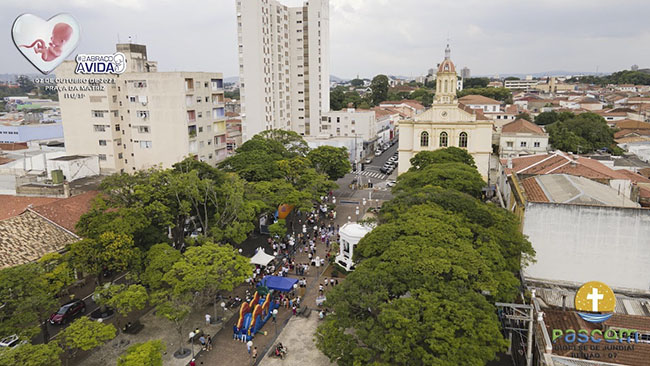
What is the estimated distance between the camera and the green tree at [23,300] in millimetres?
17047

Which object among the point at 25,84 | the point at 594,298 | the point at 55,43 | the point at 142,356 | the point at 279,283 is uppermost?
the point at 25,84

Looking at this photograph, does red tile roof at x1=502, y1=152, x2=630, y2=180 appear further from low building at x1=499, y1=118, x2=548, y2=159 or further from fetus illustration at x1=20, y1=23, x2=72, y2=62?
fetus illustration at x1=20, y1=23, x2=72, y2=62

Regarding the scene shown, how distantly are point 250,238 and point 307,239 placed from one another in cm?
478

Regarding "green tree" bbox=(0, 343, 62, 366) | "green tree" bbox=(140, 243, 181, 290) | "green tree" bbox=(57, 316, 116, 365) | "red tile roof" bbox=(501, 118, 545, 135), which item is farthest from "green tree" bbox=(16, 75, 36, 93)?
"green tree" bbox=(0, 343, 62, 366)

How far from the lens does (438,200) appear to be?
24625mm

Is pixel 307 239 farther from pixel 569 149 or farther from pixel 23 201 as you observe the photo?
pixel 569 149

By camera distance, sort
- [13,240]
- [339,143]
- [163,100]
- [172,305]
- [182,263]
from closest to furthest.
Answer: [172,305] → [182,263] → [13,240] → [163,100] → [339,143]

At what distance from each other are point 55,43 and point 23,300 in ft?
71.0

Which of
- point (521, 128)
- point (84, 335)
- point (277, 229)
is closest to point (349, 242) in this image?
point (277, 229)

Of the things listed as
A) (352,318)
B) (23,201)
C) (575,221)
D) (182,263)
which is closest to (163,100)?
(23,201)

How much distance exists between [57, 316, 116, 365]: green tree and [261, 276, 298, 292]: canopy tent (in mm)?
9260

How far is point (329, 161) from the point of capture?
46812mm

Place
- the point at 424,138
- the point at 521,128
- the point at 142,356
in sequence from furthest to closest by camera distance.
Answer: the point at 521,128
the point at 424,138
the point at 142,356

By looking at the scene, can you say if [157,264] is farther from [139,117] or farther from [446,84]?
[446,84]
